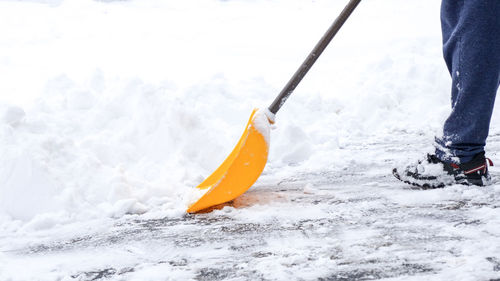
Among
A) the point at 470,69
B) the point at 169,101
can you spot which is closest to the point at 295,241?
the point at 470,69

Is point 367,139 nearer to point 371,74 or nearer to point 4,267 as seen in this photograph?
point 371,74

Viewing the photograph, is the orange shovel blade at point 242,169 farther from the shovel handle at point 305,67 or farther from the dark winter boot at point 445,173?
the dark winter boot at point 445,173

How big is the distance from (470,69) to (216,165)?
1.31m

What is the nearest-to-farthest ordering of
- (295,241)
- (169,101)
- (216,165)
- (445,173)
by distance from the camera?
(295,241) → (445,173) → (216,165) → (169,101)

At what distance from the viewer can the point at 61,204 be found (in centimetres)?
201

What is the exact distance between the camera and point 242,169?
2156mm

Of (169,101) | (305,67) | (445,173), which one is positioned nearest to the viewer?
(445,173)

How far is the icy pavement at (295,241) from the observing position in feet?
4.70

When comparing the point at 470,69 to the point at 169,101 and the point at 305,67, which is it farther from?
the point at 169,101

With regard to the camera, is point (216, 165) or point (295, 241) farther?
point (216, 165)

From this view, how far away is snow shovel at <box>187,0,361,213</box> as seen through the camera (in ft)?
6.77

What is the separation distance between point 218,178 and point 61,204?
25.7 inches

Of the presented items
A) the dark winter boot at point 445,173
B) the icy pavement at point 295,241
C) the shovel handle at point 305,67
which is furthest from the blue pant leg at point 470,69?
the shovel handle at point 305,67

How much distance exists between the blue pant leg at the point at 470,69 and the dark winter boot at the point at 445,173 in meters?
0.03
